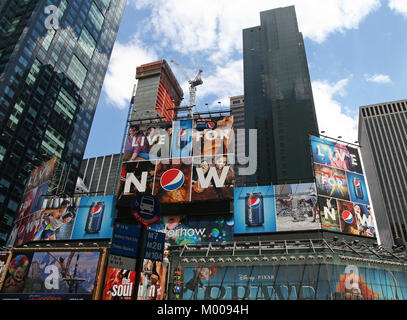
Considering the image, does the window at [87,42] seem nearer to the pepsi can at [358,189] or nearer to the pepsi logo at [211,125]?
the pepsi logo at [211,125]

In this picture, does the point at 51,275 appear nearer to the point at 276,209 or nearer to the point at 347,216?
the point at 276,209

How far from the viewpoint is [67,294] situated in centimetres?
3712

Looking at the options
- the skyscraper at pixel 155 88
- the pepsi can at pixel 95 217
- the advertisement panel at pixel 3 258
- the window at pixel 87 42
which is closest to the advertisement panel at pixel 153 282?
the pepsi can at pixel 95 217

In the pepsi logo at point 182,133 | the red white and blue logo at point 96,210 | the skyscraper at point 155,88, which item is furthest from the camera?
the skyscraper at point 155,88

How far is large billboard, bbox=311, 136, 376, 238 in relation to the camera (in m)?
43.8

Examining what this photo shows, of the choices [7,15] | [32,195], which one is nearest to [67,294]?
[32,195]

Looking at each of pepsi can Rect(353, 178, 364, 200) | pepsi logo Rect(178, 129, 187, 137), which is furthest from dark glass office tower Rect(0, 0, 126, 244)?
pepsi can Rect(353, 178, 364, 200)

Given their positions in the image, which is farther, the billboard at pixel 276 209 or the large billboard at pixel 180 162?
the large billboard at pixel 180 162

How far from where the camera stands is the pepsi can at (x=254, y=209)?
144ft

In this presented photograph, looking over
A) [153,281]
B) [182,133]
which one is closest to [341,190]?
[182,133]

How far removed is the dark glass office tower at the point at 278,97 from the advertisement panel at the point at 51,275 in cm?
7796

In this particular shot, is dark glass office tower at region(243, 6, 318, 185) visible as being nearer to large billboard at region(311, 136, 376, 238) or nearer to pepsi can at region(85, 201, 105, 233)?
large billboard at region(311, 136, 376, 238)
